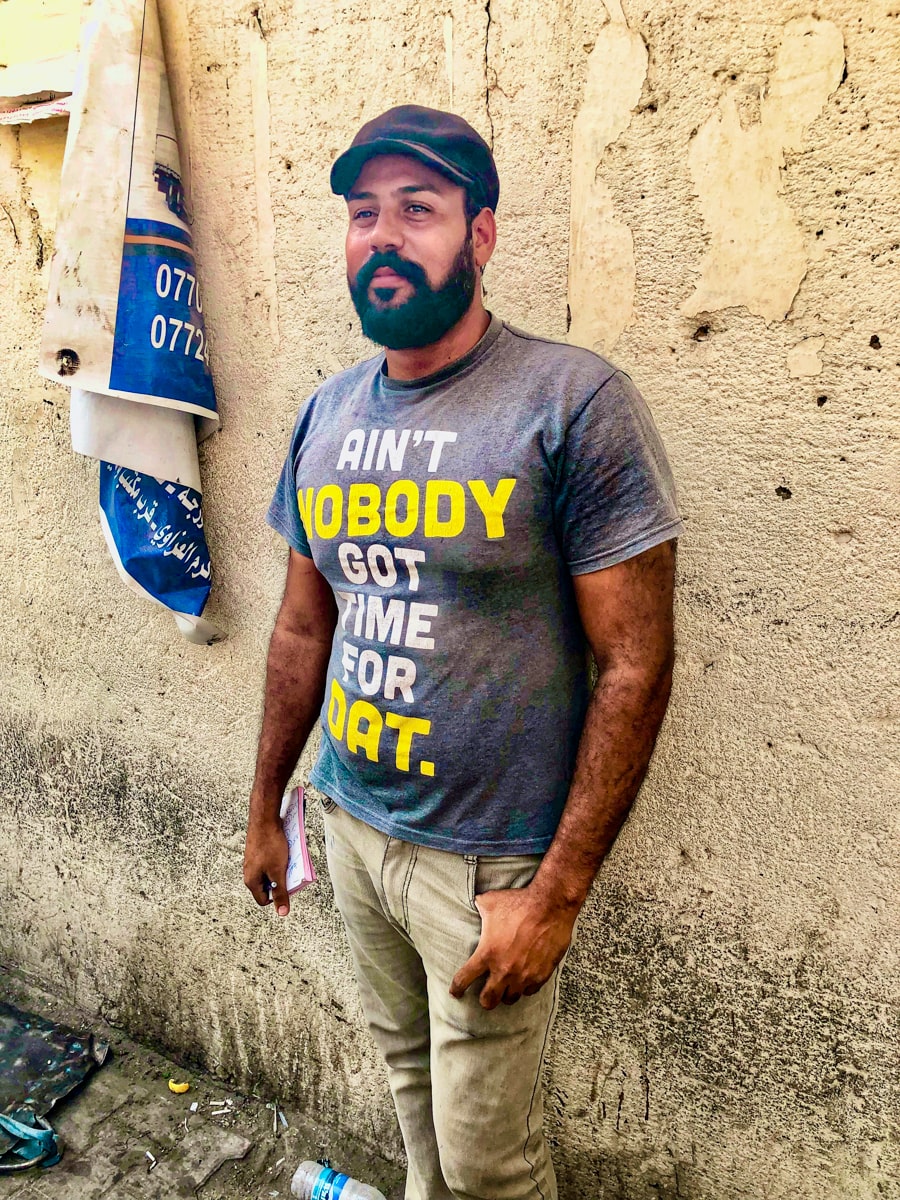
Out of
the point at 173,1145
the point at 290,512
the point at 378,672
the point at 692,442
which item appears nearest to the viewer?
the point at 378,672

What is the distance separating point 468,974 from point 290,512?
37.5 inches

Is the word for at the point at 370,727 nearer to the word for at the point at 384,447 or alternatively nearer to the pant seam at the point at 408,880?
the pant seam at the point at 408,880

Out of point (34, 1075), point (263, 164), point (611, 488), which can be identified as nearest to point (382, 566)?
point (611, 488)

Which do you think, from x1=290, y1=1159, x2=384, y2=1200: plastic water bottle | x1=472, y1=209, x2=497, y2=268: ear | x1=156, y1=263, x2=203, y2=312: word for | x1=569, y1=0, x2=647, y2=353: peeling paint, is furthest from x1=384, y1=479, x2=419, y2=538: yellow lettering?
x1=290, y1=1159, x2=384, y2=1200: plastic water bottle

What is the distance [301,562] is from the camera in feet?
5.79

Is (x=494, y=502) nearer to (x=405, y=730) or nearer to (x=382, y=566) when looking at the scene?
(x=382, y=566)

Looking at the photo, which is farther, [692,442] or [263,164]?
[263,164]

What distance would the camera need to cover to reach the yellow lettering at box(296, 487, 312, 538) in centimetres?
159

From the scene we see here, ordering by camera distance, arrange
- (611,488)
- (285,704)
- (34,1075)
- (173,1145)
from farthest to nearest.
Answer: (34,1075)
(173,1145)
(285,704)
(611,488)

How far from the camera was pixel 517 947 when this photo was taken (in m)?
1.38

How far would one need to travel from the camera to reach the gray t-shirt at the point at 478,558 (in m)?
1.31

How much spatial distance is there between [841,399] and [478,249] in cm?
70

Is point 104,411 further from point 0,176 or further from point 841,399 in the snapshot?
point 841,399

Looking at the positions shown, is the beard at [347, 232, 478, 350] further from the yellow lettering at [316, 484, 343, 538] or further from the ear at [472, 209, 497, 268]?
the yellow lettering at [316, 484, 343, 538]
